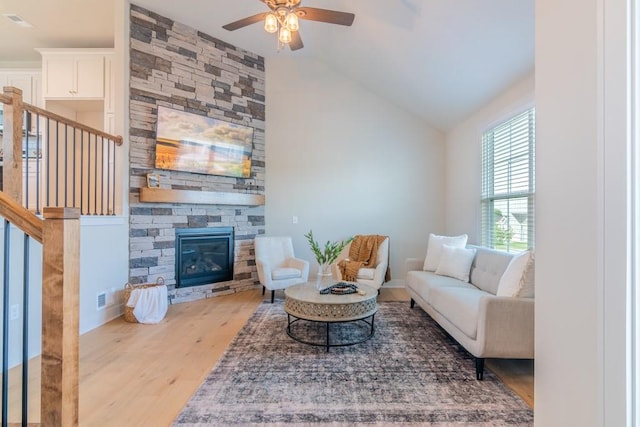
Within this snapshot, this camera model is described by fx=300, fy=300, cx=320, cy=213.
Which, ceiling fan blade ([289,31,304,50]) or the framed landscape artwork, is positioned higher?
ceiling fan blade ([289,31,304,50])

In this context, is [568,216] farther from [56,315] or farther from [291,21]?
[291,21]

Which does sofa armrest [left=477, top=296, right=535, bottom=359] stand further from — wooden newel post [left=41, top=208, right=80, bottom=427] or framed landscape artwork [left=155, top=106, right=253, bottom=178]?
framed landscape artwork [left=155, top=106, right=253, bottom=178]

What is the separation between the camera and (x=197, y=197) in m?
3.97

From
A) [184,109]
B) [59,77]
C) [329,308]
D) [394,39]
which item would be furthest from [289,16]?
[59,77]

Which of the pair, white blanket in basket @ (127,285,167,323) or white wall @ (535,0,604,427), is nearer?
white wall @ (535,0,604,427)

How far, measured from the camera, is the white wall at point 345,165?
488cm

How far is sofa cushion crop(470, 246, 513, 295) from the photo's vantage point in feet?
9.11

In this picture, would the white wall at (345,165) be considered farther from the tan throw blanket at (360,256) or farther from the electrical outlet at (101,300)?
the electrical outlet at (101,300)

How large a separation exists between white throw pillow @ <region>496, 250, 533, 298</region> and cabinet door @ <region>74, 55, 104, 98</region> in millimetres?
5089

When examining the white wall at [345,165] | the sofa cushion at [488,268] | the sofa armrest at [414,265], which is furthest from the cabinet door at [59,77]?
the sofa cushion at [488,268]

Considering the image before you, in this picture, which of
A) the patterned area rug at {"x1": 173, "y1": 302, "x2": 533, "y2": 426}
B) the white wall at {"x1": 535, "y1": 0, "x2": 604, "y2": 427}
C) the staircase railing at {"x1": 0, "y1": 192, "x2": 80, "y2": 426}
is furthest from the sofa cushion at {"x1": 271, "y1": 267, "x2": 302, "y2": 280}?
the white wall at {"x1": 535, "y1": 0, "x2": 604, "y2": 427}

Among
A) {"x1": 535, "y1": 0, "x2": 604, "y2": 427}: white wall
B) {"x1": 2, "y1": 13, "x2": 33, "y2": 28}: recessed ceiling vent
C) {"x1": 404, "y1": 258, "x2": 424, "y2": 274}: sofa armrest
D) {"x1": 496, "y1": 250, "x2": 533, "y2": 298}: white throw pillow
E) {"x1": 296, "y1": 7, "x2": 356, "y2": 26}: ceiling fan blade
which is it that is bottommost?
{"x1": 404, "y1": 258, "x2": 424, "y2": 274}: sofa armrest

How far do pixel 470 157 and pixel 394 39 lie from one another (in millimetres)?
1859

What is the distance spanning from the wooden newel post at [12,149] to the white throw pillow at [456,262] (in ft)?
13.3
